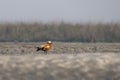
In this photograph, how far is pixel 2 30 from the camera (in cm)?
2966

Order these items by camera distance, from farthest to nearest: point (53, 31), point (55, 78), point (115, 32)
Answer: point (53, 31)
point (115, 32)
point (55, 78)

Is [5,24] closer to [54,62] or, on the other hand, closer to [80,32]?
[80,32]

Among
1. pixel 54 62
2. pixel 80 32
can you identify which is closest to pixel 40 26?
pixel 80 32

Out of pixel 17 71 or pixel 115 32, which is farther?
pixel 115 32

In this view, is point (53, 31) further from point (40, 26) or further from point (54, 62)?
point (54, 62)

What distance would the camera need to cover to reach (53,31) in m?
30.0

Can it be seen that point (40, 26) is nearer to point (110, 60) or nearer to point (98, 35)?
point (98, 35)

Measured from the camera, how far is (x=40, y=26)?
30.5m

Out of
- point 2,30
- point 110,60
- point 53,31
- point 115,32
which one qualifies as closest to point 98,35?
point 115,32

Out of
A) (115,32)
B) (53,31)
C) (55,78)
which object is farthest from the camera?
(53,31)

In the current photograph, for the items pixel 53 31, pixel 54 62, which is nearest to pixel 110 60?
pixel 54 62

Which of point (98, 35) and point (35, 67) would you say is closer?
point (35, 67)

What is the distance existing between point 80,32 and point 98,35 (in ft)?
4.09

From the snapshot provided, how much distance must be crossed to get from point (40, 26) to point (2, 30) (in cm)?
275
